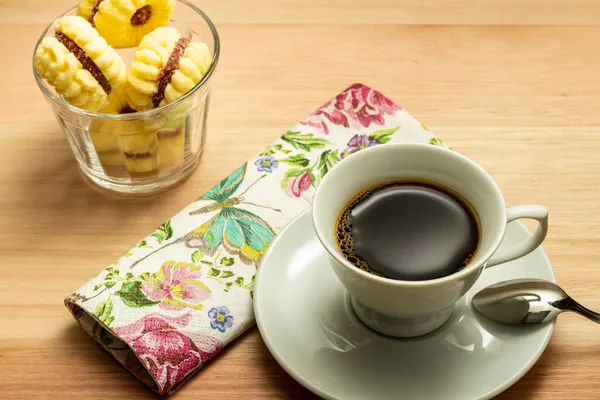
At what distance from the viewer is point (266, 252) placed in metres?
0.88

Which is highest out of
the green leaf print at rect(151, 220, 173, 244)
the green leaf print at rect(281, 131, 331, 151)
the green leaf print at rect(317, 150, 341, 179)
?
the green leaf print at rect(281, 131, 331, 151)

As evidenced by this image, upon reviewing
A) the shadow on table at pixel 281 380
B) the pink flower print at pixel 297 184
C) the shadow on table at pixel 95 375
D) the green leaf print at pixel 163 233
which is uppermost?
the pink flower print at pixel 297 184

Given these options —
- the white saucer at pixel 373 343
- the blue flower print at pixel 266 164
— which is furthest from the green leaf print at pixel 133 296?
the blue flower print at pixel 266 164

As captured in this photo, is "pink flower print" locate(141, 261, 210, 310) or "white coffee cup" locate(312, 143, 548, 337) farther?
"pink flower print" locate(141, 261, 210, 310)

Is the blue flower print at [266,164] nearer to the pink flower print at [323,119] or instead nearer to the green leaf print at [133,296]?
the pink flower print at [323,119]

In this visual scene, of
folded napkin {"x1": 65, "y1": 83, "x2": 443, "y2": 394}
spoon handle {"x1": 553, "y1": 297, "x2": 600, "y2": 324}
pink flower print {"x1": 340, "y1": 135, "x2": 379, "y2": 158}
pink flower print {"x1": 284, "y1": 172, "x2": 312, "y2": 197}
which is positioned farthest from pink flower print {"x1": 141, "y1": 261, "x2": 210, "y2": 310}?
spoon handle {"x1": 553, "y1": 297, "x2": 600, "y2": 324}

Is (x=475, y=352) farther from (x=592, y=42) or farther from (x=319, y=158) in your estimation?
(x=592, y=42)

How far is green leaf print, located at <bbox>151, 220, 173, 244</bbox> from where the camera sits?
0.93 m

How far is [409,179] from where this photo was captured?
0.87 metres

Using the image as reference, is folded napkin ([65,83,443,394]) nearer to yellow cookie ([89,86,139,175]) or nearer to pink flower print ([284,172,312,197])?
pink flower print ([284,172,312,197])

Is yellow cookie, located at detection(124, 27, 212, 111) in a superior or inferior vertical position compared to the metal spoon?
superior

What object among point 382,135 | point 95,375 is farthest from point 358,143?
point 95,375

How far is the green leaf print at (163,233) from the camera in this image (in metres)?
0.93

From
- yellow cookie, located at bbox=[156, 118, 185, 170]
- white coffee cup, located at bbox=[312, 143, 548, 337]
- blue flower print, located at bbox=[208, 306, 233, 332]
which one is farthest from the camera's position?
yellow cookie, located at bbox=[156, 118, 185, 170]
